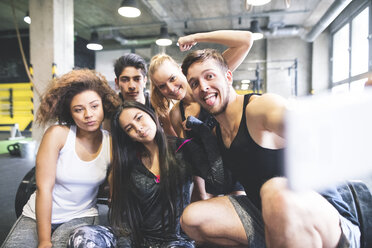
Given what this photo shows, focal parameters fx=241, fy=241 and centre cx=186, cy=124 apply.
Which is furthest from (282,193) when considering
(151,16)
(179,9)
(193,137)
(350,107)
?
(151,16)

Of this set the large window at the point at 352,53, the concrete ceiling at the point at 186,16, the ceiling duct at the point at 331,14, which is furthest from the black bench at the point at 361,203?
the concrete ceiling at the point at 186,16

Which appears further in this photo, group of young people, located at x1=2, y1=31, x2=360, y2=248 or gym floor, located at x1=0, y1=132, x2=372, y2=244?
gym floor, located at x1=0, y1=132, x2=372, y2=244

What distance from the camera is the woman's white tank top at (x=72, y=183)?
4.57 feet

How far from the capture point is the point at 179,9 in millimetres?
6543

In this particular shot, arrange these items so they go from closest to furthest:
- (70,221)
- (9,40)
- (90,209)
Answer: (70,221) < (90,209) < (9,40)

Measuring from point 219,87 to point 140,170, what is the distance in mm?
659

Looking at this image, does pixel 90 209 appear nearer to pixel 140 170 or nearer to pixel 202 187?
pixel 140 170

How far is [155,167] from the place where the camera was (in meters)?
1.45

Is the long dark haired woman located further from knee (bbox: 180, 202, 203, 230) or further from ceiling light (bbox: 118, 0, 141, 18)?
ceiling light (bbox: 118, 0, 141, 18)

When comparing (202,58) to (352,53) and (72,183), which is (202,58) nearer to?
(72,183)

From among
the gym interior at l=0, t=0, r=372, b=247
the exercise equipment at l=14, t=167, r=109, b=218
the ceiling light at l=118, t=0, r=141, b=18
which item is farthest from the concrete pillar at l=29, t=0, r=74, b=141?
the exercise equipment at l=14, t=167, r=109, b=218

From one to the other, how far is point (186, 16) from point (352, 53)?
175 inches

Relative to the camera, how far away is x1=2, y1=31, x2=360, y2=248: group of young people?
1167 mm

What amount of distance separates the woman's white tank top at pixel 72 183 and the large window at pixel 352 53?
14.4 feet
